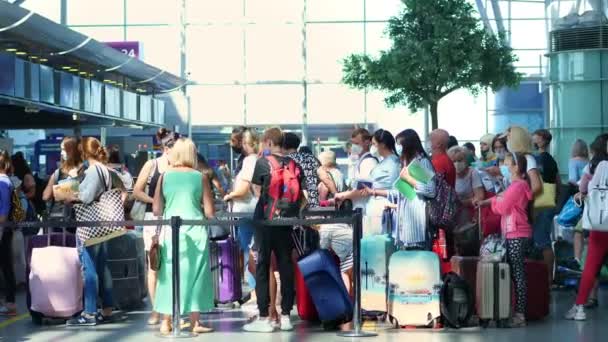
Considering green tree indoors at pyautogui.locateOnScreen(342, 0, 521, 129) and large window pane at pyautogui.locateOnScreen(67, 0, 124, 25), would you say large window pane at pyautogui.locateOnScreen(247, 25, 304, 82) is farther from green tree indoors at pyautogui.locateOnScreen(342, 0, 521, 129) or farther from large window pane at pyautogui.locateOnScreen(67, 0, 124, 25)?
green tree indoors at pyautogui.locateOnScreen(342, 0, 521, 129)

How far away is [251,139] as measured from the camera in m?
12.6

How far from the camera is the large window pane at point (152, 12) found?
143 ft

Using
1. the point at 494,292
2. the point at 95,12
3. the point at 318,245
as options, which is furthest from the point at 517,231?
the point at 95,12

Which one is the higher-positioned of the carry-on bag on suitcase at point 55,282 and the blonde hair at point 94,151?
the blonde hair at point 94,151

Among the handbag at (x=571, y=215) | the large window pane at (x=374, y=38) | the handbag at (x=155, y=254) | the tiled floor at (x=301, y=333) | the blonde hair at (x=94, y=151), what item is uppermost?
the large window pane at (x=374, y=38)

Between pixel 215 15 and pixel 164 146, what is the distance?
1263 inches

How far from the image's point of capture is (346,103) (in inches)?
1706

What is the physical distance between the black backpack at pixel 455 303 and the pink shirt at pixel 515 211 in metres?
Answer: 0.62

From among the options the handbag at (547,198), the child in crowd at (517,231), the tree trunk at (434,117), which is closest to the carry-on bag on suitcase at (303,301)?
the child in crowd at (517,231)

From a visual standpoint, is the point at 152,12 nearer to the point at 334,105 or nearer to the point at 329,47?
the point at 329,47

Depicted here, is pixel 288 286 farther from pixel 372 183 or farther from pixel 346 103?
pixel 346 103

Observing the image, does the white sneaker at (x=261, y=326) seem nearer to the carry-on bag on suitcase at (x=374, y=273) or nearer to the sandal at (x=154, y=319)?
the carry-on bag on suitcase at (x=374, y=273)

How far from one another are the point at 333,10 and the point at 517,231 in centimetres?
3327

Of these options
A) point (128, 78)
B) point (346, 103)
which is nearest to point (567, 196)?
point (128, 78)
